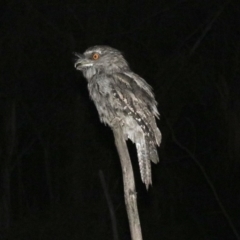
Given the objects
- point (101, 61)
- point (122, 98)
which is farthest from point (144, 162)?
point (101, 61)

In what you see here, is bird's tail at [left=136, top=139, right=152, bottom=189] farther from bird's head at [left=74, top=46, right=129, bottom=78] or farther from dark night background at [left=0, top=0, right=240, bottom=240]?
dark night background at [left=0, top=0, right=240, bottom=240]

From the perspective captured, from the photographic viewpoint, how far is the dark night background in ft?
31.6

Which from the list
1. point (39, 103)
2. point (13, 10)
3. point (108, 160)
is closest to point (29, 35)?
point (13, 10)

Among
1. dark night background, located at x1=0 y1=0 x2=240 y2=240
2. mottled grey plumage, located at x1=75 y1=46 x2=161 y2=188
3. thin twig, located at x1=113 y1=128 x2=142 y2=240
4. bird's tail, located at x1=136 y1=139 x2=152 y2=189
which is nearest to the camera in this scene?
thin twig, located at x1=113 y1=128 x2=142 y2=240

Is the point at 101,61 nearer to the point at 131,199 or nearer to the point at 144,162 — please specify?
the point at 144,162

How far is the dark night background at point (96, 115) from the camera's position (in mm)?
9629

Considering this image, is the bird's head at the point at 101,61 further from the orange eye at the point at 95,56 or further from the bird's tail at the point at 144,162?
the bird's tail at the point at 144,162

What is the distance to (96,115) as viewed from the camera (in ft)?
26.7

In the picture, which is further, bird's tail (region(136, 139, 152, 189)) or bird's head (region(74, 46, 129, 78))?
bird's head (region(74, 46, 129, 78))

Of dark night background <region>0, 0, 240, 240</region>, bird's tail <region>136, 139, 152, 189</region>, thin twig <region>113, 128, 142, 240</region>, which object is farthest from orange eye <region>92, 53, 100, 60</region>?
dark night background <region>0, 0, 240, 240</region>

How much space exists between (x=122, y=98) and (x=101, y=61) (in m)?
0.38

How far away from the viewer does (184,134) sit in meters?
12.7

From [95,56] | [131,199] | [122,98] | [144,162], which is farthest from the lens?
[95,56]

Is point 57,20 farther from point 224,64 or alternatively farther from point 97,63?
point 97,63
